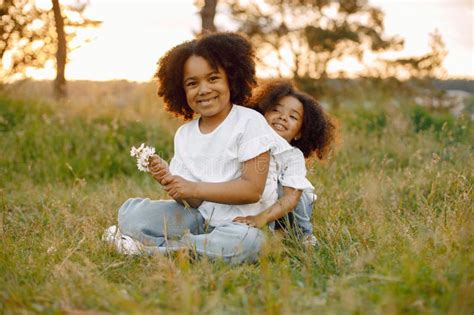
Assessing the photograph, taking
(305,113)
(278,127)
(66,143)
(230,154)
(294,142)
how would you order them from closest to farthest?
(230,154)
(278,127)
(305,113)
(294,142)
(66,143)

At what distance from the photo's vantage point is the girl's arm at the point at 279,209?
2998 mm

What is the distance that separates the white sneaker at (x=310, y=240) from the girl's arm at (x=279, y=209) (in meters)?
0.17

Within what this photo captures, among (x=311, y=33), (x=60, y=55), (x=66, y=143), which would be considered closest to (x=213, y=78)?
(x=66, y=143)

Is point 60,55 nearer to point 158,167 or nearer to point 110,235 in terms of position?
point 110,235

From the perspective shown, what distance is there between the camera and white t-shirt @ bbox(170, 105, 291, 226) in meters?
3.03

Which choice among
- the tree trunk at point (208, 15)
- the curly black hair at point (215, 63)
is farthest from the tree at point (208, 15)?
the curly black hair at point (215, 63)

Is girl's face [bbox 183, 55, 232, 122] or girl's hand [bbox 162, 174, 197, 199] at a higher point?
girl's face [bbox 183, 55, 232, 122]

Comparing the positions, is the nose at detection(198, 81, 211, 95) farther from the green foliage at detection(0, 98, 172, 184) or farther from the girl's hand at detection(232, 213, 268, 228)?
the green foliage at detection(0, 98, 172, 184)

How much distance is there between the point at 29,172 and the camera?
212 inches

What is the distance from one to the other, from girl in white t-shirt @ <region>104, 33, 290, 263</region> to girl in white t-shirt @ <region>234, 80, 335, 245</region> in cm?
A: 9

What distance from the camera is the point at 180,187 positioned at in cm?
294

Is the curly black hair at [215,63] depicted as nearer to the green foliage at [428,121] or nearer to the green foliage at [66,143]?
the green foliage at [66,143]

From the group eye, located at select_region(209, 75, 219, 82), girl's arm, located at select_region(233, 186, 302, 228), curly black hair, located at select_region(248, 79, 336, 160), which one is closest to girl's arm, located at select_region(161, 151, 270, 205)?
girl's arm, located at select_region(233, 186, 302, 228)

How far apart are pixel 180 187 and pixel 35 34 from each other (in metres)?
4.83
